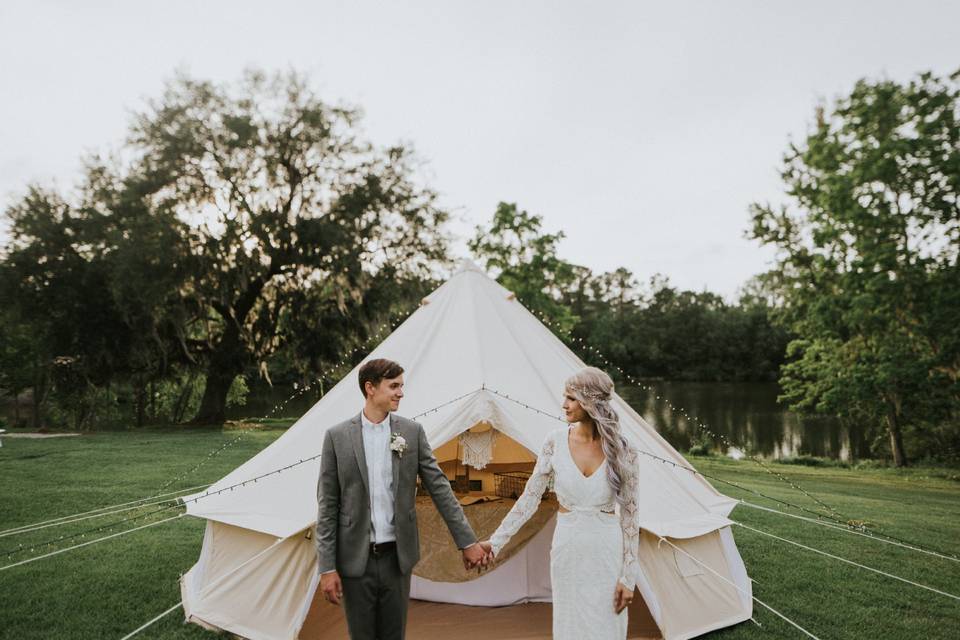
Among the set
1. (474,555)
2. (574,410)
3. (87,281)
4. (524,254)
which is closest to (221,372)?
(87,281)

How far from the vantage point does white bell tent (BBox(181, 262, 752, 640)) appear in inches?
154

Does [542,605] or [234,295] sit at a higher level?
[234,295]

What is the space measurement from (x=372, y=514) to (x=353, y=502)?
0.10 metres

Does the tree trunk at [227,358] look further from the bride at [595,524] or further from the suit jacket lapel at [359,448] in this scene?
the bride at [595,524]

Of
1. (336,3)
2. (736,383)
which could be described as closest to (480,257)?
(336,3)

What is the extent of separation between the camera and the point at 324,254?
18.1m

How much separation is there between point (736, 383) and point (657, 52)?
43691 millimetres

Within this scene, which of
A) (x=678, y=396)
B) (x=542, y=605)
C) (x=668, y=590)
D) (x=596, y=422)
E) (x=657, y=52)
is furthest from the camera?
(x=678, y=396)

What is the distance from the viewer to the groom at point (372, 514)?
2.54 m

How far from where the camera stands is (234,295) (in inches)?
706

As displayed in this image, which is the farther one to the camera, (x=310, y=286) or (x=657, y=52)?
(x=310, y=286)

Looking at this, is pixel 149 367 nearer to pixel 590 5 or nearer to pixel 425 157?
pixel 425 157

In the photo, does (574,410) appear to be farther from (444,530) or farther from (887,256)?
(887,256)

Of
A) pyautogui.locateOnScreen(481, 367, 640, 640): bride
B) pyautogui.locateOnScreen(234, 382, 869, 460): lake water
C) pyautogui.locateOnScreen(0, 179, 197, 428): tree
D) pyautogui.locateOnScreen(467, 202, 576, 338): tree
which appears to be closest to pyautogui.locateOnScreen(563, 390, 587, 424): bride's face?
pyautogui.locateOnScreen(481, 367, 640, 640): bride
